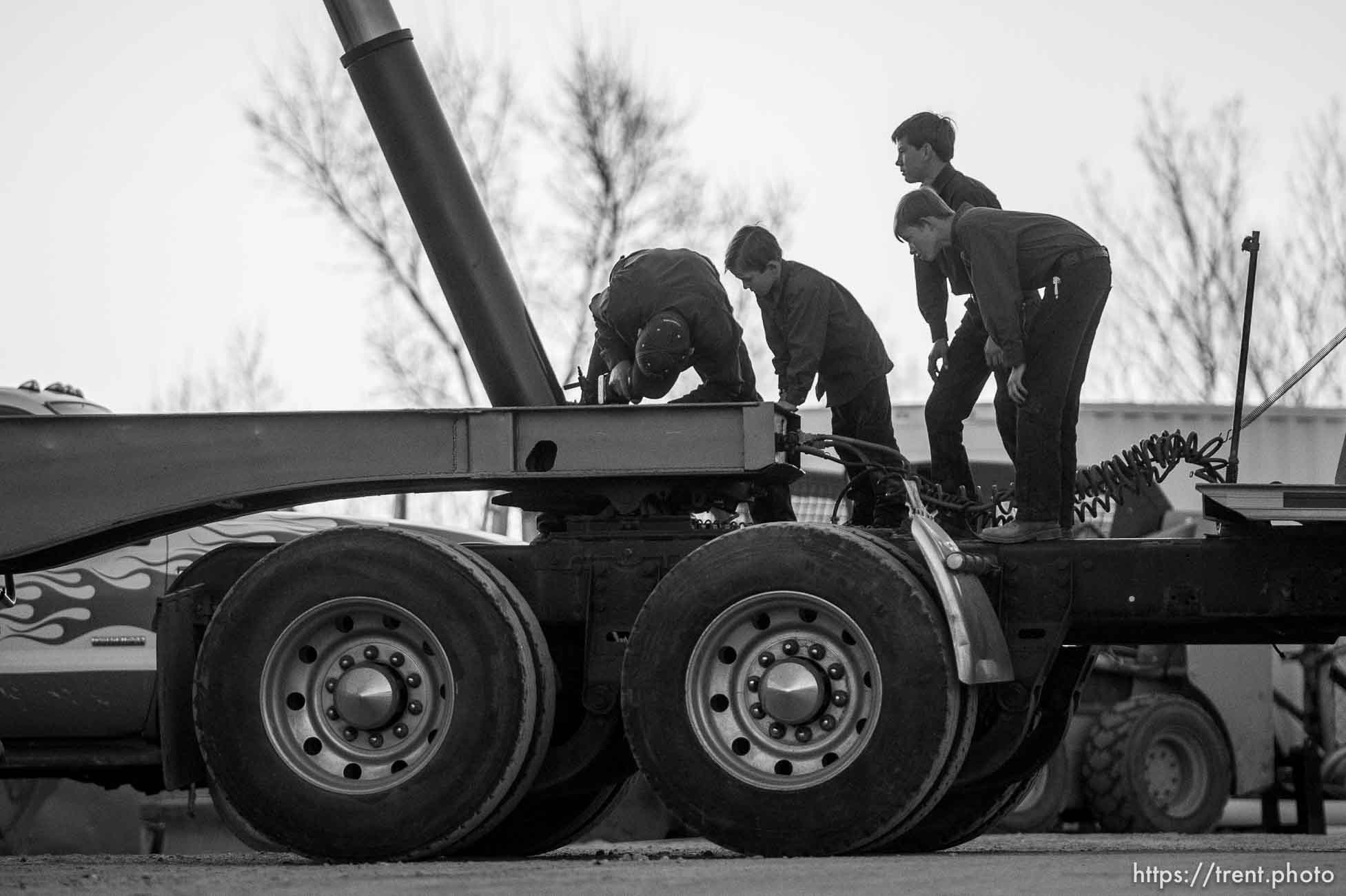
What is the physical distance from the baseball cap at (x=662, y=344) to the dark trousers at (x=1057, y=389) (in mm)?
1323

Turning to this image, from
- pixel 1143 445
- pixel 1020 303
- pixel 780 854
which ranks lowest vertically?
pixel 780 854

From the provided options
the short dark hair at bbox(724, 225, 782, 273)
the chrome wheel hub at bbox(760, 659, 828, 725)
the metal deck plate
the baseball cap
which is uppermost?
the short dark hair at bbox(724, 225, 782, 273)

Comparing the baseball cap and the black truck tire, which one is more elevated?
the baseball cap

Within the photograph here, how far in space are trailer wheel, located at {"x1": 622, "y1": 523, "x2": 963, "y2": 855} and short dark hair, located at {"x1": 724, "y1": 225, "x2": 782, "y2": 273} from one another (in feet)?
5.99

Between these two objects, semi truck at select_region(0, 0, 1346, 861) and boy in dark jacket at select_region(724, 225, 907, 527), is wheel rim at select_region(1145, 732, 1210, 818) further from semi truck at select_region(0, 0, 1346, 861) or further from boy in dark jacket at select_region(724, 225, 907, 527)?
semi truck at select_region(0, 0, 1346, 861)

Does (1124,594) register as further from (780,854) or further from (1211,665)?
(1211,665)

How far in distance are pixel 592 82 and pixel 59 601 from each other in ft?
63.7

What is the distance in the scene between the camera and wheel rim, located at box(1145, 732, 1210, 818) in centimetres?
1269

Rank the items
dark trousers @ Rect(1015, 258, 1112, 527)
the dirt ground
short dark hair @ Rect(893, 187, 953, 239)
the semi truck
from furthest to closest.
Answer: short dark hair @ Rect(893, 187, 953, 239) → dark trousers @ Rect(1015, 258, 1112, 527) → the semi truck → the dirt ground

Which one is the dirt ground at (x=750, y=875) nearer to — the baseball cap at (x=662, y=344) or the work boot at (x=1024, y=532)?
the work boot at (x=1024, y=532)

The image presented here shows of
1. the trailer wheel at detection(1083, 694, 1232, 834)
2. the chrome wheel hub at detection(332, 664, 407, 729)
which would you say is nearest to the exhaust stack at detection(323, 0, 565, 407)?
the chrome wheel hub at detection(332, 664, 407, 729)

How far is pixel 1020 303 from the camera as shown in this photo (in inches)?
270

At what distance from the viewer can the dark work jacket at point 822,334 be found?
7984 mm

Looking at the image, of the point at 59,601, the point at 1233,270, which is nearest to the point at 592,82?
the point at 1233,270
